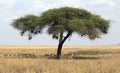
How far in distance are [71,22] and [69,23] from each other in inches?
13.7

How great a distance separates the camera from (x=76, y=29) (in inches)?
1630

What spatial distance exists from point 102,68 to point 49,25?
30000 mm

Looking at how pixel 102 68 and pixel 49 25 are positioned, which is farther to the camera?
pixel 49 25

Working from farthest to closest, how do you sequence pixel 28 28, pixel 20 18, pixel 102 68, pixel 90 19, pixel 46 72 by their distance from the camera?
pixel 20 18 < pixel 28 28 < pixel 90 19 < pixel 102 68 < pixel 46 72

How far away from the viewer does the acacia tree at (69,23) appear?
41.9 meters

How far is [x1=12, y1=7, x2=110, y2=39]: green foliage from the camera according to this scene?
137 feet

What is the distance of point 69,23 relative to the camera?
1641 inches

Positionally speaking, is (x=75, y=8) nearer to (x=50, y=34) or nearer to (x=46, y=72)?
(x=50, y=34)

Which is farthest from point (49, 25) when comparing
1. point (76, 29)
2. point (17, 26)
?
point (17, 26)

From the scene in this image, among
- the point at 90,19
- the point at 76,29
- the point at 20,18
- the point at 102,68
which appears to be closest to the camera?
the point at 102,68

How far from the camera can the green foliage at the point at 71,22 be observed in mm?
41844

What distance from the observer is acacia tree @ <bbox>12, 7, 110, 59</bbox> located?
1650 inches

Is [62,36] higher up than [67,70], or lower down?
lower down

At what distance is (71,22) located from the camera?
41438 mm
